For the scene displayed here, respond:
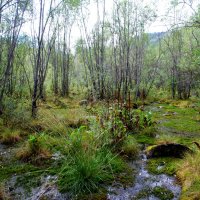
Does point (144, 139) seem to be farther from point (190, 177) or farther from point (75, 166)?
point (75, 166)

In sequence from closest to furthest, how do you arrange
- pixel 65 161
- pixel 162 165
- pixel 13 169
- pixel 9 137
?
pixel 65 161
pixel 13 169
pixel 162 165
pixel 9 137

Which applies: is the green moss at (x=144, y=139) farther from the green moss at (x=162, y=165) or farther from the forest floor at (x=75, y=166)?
the green moss at (x=162, y=165)

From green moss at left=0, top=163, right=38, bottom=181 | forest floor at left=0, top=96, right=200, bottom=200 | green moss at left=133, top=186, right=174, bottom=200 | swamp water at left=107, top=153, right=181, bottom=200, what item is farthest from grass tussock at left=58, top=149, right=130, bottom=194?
green moss at left=0, top=163, right=38, bottom=181

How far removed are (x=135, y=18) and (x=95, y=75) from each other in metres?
4.85

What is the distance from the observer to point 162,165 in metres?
4.66

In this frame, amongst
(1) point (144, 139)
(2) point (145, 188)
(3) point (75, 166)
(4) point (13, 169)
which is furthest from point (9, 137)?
(2) point (145, 188)

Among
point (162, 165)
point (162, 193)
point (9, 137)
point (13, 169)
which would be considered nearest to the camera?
point (162, 193)

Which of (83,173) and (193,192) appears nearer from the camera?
(193,192)

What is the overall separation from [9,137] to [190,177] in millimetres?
4815

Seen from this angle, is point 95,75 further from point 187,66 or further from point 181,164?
point 181,164

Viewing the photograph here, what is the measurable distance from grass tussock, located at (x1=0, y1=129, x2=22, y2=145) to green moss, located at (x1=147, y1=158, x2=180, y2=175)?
12.3ft

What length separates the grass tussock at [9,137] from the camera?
6199mm

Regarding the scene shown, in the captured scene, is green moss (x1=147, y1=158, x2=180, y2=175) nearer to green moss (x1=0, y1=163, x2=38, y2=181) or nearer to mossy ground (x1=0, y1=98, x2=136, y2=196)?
mossy ground (x1=0, y1=98, x2=136, y2=196)

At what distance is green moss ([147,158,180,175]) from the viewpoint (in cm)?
436
